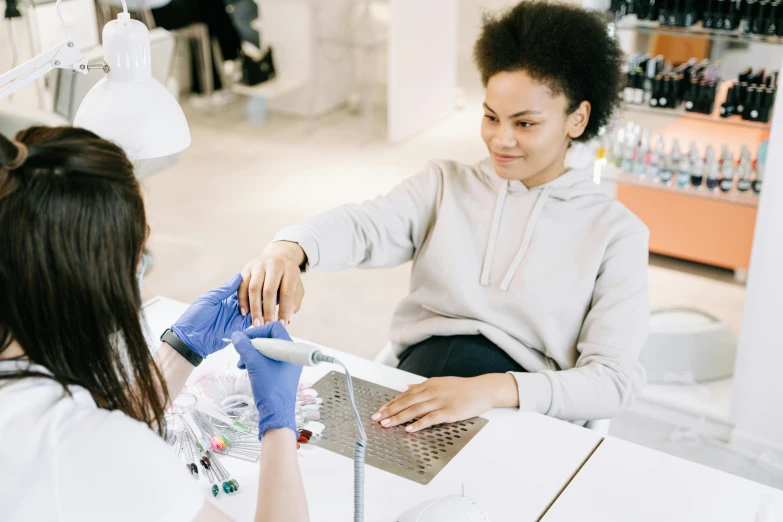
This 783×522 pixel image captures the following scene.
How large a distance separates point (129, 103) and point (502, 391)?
2.57 feet

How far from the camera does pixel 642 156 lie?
2.88m

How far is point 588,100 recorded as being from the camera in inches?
70.4

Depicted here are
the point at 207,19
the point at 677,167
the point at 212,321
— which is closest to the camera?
the point at 212,321

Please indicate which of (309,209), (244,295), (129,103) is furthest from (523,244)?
(309,209)

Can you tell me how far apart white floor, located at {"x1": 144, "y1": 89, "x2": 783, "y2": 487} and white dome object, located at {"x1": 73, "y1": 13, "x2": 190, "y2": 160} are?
5.87 ft

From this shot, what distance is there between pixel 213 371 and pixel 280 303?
7.1 inches

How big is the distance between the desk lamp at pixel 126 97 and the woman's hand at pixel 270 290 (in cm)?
34

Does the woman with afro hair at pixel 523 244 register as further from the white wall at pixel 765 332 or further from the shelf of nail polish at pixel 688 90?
the shelf of nail polish at pixel 688 90

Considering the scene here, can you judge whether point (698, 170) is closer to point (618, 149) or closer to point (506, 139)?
point (618, 149)

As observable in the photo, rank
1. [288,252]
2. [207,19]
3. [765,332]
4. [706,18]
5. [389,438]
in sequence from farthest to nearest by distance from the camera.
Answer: [207,19]
[706,18]
[765,332]
[288,252]
[389,438]

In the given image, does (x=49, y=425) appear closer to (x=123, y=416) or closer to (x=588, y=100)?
(x=123, y=416)

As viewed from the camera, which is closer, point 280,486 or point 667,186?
point 280,486

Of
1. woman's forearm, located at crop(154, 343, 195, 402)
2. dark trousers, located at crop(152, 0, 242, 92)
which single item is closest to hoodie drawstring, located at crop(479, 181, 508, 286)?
woman's forearm, located at crop(154, 343, 195, 402)

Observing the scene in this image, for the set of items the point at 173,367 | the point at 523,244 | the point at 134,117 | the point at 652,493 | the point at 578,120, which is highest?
the point at 134,117
